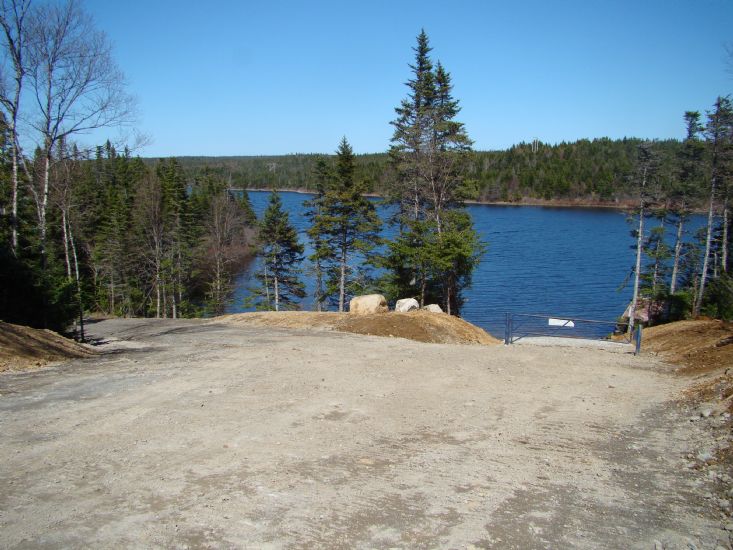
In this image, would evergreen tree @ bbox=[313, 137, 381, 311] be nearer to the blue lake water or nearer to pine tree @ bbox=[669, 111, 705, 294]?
the blue lake water

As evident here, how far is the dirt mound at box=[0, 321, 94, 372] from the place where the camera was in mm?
12102

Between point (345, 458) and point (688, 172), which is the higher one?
point (688, 172)

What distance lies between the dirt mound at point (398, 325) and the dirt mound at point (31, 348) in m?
8.12

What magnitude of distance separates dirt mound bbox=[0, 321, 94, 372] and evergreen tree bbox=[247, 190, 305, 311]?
21.4 m

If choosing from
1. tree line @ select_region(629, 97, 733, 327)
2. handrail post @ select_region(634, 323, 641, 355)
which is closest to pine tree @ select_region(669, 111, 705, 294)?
tree line @ select_region(629, 97, 733, 327)

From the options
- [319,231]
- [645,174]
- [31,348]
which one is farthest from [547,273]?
[31,348]

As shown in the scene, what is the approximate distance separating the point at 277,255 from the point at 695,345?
89.5 feet

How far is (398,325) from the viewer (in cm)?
1917

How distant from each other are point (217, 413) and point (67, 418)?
2.41 metres

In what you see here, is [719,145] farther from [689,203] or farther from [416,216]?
[416,216]

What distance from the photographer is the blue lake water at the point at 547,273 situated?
39344 millimetres

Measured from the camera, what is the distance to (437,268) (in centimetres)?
2789

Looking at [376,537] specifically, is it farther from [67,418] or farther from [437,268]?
[437,268]

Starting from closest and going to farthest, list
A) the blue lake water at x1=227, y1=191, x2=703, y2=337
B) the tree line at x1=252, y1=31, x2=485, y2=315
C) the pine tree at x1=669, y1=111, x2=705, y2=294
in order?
the tree line at x1=252, y1=31, x2=485, y2=315 → the pine tree at x1=669, y1=111, x2=705, y2=294 → the blue lake water at x1=227, y1=191, x2=703, y2=337
